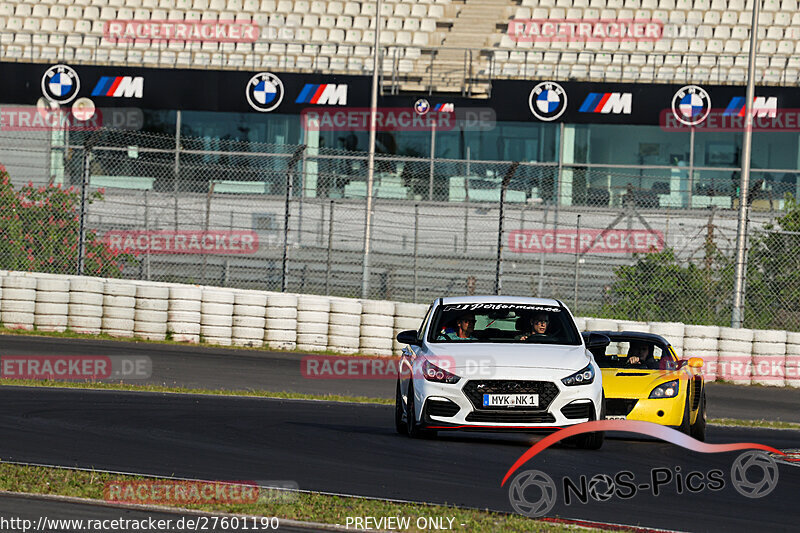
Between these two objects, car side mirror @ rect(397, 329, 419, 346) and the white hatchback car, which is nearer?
the white hatchback car

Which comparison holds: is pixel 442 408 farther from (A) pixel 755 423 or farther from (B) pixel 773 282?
(B) pixel 773 282

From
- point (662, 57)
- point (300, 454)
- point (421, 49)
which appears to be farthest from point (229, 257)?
point (300, 454)

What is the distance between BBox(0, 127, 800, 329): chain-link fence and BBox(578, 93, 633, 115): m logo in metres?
1.35

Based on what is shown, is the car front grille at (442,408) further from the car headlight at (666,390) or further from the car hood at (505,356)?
the car headlight at (666,390)

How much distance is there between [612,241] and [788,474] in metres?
13.8

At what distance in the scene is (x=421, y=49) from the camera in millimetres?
28422

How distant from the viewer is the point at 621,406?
11.4m

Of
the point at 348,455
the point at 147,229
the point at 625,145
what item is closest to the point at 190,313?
the point at 147,229

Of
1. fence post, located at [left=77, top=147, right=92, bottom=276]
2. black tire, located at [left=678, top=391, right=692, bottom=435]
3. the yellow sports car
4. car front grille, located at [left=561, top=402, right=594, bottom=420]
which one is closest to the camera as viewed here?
car front grille, located at [left=561, top=402, right=594, bottom=420]

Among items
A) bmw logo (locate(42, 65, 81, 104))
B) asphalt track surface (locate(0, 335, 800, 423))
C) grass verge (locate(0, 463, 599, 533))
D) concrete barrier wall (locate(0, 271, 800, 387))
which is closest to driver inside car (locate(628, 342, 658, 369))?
asphalt track surface (locate(0, 335, 800, 423))

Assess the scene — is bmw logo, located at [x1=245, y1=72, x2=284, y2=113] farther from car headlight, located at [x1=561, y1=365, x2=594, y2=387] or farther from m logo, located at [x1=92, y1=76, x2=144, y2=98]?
car headlight, located at [x1=561, y1=365, x2=594, y2=387]

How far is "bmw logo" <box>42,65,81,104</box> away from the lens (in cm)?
2631

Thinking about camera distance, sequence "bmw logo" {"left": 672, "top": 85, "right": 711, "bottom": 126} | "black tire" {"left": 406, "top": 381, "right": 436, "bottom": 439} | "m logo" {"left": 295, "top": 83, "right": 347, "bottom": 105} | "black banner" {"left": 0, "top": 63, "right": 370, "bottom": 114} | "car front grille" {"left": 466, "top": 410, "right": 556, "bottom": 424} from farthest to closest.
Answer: "black banner" {"left": 0, "top": 63, "right": 370, "bottom": 114}
"m logo" {"left": 295, "top": 83, "right": 347, "bottom": 105}
"bmw logo" {"left": 672, "top": 85, "right": 711, "bottom": 126}
"black tire" {"left": 406, "top": 381, "right": 436, "bottom": 439}
"car front grille" {"left": 466, "top": 410, "right": 556, "bottom": 424}

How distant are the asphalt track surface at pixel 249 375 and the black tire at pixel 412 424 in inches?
207
